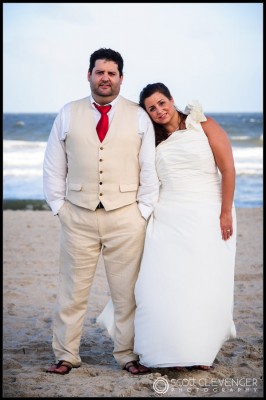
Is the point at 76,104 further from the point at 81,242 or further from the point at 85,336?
the point at 85,336

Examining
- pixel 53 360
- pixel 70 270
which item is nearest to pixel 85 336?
pixel 53 360

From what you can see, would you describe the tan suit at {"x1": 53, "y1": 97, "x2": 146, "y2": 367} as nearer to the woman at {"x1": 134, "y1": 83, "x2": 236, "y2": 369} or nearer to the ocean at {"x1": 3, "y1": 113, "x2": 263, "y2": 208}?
the woman at {"x1": 134, "y1": 83, "x2": 236, "y2": 369}

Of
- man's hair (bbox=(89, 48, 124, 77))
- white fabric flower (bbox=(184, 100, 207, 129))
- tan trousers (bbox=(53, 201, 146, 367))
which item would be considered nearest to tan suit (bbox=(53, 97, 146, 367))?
tan trousers (bbox=(53, 201, 146, 367))

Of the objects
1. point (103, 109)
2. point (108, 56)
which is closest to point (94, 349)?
point (103, 109)

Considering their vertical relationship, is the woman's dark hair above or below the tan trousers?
above

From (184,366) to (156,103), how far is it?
157cm

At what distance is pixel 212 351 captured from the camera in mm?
3570

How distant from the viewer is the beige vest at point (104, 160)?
3557 mm

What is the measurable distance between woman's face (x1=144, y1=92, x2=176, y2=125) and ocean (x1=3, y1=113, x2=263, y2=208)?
8.17m

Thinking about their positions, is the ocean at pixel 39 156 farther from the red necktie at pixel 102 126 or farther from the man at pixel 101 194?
the red necktie at pixel 102 126

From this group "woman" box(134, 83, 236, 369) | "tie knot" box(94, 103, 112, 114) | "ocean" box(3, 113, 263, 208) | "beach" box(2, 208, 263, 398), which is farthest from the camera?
"ocean" box(3, 113, 263, 208)

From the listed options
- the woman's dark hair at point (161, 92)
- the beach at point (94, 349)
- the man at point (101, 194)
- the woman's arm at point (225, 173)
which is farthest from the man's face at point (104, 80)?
the beach at point (94, 349)

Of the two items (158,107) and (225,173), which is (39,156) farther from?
(225,173)

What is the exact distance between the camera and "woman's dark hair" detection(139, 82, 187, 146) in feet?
12.2
